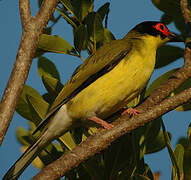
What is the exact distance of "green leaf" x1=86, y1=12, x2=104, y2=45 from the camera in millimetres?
3301

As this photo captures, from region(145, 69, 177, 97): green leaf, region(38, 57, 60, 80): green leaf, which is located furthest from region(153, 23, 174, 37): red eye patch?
region(38, 57, 60, 80): green leaf

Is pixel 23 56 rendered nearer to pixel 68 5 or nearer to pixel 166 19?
pixel 68 5

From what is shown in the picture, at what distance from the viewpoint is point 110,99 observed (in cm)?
337

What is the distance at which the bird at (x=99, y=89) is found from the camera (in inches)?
131

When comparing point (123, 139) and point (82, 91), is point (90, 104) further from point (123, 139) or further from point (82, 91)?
point (123, 139)

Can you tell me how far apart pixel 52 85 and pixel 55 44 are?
1.50ft

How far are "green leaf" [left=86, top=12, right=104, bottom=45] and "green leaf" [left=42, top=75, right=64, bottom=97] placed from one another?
63 cm

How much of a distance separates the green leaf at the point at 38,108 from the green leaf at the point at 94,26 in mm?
888

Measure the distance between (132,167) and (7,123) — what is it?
109 centimetres

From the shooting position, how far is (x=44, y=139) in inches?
129

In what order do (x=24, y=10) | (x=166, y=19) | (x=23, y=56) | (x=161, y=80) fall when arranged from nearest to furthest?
(x=23, y=56) < (x=24, y=10) < (x=161, y=80) < (x=166, y=19)

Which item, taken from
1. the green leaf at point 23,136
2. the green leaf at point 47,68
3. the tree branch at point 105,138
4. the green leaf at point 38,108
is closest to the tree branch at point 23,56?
the tree branch at point 105,138

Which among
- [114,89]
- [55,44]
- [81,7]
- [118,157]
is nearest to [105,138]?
[118,157]

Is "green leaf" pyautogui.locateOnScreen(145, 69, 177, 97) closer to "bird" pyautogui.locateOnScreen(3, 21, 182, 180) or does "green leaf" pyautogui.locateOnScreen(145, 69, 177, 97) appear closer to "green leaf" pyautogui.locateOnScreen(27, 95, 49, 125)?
"bird" pyautogui.locateOnScreen(3, 21, 182, 180)
